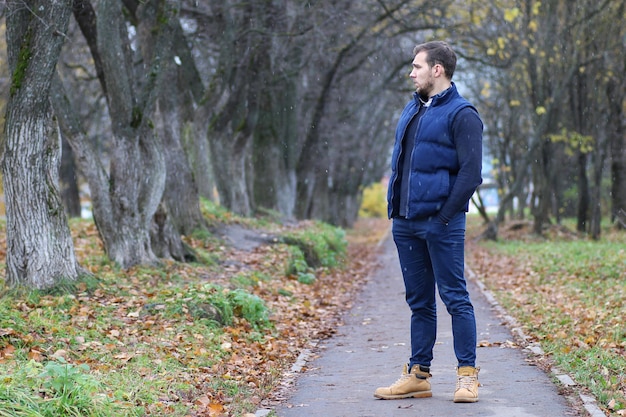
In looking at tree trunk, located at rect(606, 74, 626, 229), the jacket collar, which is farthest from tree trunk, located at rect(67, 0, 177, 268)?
tree trunk, located at rect(606, 74, 626, 229)

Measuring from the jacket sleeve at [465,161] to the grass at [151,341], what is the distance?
6.93ft

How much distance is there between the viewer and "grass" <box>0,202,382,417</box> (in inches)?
224

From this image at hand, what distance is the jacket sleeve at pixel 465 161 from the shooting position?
6078 mm

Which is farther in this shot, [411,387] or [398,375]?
[398,375]

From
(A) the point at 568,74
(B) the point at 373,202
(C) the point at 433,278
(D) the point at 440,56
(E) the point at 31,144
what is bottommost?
(B) the point at 373,202

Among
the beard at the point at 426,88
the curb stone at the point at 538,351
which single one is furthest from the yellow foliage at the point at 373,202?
the beard at the point at 426,88

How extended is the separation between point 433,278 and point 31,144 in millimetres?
5415

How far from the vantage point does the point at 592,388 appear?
6602mm

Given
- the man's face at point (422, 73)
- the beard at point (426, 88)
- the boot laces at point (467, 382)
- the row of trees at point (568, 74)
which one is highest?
the row of trees at point (568, 74)

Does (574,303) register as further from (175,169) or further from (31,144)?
(175,169)

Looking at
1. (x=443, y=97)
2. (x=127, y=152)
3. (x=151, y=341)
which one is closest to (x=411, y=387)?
(x=443, y=97)

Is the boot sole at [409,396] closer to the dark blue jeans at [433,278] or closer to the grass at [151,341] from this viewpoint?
the dark blue jeans at [433,278]

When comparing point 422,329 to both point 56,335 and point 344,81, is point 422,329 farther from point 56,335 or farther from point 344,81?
point 344,81

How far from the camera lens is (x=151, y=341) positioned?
27.3ft
